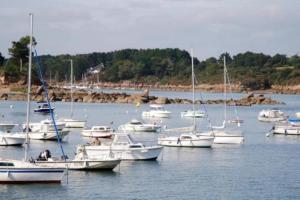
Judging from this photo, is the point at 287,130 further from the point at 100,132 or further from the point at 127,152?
the point at 127,152

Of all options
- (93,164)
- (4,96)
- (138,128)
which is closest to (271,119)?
(138,128)

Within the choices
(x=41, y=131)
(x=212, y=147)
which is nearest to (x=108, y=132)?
(x=41, y=131)

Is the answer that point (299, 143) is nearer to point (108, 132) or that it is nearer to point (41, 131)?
point (108, 132)

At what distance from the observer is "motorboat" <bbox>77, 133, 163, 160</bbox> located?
49.1 metres

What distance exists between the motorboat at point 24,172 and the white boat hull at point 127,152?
27.4 ft

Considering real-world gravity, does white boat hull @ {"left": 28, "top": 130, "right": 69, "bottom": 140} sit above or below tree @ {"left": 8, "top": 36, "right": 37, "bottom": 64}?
below

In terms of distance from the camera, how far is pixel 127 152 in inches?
1981

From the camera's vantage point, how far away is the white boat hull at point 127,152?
48781 millimetres

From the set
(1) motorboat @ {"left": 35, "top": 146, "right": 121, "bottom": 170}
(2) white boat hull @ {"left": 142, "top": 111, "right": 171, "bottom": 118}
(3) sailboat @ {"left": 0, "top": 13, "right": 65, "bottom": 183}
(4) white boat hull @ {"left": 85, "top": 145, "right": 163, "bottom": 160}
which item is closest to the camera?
(3) sailboat @ {"left": 0, "top": 13, "right": 65, "bottom": 183}

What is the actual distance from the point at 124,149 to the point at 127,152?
0.31 meters

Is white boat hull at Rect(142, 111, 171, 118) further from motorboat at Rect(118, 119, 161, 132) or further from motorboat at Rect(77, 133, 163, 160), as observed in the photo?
motorboat at Rect(77, 133, 163, 160)

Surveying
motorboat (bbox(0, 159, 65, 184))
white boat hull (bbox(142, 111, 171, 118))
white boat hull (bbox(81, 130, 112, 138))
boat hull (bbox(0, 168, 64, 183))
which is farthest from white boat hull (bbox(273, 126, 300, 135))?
motorboat (bbox(0, 159, 65, 184))

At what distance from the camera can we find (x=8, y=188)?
3903 centimetres

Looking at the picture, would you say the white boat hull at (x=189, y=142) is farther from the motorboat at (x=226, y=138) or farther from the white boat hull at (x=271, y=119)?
the white boat hull at (x=271, y=119)
